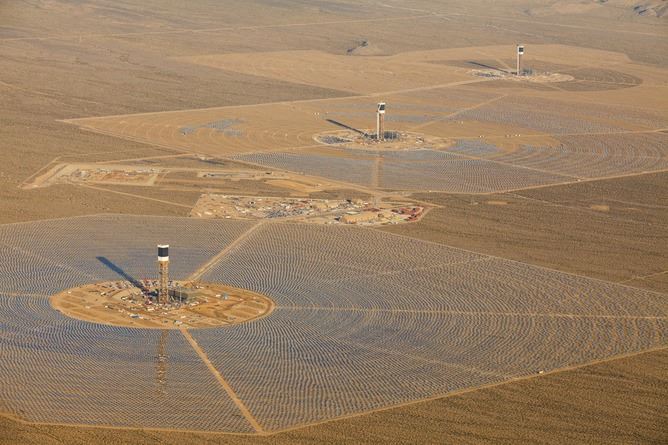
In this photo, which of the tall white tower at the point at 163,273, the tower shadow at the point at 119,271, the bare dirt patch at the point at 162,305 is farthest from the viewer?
the tower shadow at the point at 119,271

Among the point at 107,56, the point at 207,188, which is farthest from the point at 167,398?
the point at 107,56

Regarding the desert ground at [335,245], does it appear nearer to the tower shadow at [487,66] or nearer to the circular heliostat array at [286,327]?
the circular heliostat array at [286,327]

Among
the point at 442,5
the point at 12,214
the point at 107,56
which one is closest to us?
the point at 12,214

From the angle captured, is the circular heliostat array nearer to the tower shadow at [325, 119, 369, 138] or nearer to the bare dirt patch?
the bare dirt patch

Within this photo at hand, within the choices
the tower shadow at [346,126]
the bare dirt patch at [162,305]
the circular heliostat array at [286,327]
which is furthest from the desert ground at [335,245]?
the tower shadow at [346,126]

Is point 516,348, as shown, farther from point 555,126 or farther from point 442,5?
point 442,5

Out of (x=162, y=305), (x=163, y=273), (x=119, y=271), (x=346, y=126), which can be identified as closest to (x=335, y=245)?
(x=119, y=271)

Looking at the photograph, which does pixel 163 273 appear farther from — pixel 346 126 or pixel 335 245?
pixel 346 126
